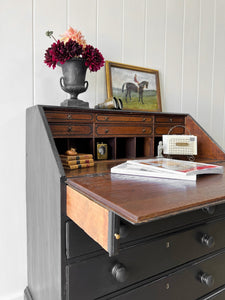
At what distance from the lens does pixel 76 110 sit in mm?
1164

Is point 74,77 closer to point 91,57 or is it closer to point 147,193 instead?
point 91,57

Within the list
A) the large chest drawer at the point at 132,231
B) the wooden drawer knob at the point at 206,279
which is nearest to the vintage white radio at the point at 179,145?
the large chest drawer at the point at 132,231

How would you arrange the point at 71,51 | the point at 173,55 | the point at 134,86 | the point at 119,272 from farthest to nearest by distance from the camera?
the point at 173,55, the point at 134,86, the point at 71,51, the point at 119,272

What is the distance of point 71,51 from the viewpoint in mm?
1173

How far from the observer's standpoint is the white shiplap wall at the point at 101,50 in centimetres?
133

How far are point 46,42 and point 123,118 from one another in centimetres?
62

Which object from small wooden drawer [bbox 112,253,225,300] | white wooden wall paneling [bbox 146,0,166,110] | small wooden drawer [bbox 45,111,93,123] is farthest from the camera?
white wooden wall paneling [bbox 146,0,166,110]

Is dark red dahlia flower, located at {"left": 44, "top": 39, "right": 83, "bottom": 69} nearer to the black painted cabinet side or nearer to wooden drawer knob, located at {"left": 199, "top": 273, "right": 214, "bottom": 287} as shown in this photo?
the black painted cabinet side

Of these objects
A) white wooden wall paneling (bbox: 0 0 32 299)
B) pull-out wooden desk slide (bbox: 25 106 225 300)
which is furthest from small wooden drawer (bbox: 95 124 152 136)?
white wooden wall paneling (bbox: 0 0 32 299)

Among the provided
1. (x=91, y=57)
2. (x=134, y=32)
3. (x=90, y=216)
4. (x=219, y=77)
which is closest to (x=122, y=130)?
(x=91, y=57)

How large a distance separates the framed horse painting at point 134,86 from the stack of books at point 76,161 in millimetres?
595

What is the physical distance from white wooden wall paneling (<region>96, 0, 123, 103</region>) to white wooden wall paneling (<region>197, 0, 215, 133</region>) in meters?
0.81

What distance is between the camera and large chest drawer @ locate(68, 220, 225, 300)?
33.6 inches

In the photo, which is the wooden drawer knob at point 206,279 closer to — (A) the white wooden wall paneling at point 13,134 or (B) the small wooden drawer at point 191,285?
(B) the small wooden drawer at point 191,285
